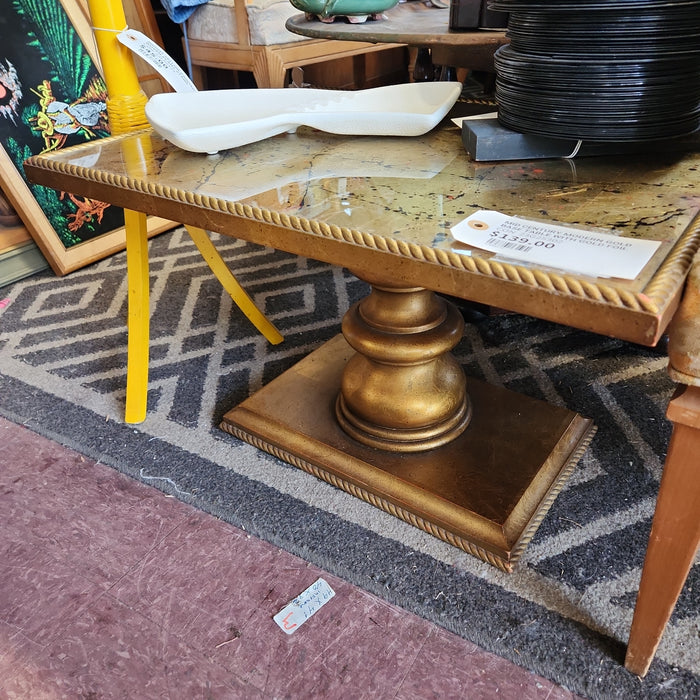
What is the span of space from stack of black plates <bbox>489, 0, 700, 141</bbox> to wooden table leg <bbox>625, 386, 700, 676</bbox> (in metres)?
0.33

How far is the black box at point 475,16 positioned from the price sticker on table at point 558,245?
32.1 inches

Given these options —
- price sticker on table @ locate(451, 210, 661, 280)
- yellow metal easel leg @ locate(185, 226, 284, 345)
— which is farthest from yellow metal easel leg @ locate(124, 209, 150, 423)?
price sticker on table @ locate(451, 210, 661, 280)

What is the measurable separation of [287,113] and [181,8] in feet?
4.57

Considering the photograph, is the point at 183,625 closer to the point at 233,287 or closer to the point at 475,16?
the point at 233,287

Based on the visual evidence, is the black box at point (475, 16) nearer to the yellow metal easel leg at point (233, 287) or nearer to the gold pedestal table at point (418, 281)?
the gold pedestal table at point (418, 281)

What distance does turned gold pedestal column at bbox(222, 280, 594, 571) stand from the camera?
854mm

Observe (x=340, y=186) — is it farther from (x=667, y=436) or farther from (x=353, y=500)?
(x=667, y=436)

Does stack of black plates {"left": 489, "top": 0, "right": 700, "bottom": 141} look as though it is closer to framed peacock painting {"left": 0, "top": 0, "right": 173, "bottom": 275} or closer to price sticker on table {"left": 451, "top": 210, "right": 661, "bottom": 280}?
price sticker on table {"left": 451, "top": 210, "right": 661, "bottom": 280}

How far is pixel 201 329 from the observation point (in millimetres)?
1421

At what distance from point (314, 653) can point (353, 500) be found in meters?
0.25

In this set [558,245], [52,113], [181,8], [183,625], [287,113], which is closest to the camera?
[558,245]

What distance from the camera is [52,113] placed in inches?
67.1

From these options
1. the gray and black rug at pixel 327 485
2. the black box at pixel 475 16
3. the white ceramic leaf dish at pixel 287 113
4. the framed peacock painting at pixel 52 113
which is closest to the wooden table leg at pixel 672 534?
the gray and black rug at pixel 327 485

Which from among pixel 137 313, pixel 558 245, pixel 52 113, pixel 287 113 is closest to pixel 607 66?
pixel 558 245
